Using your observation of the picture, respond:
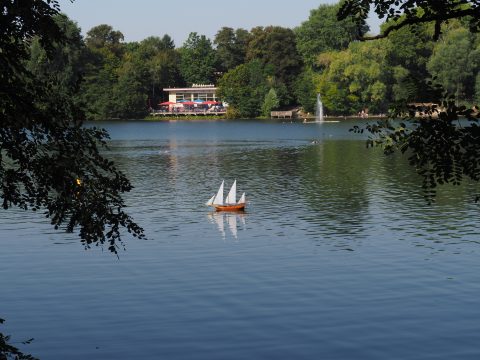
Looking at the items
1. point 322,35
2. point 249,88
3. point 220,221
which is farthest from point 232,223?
point 322,35

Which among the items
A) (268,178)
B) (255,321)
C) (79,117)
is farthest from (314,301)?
(268,178)

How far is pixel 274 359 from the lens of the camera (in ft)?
69.4

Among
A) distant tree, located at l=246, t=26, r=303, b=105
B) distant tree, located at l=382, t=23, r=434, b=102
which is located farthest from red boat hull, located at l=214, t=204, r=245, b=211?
distant tree, located at l=246, t=26, r=303, b=105

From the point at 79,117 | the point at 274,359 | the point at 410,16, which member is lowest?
the point at 274,359

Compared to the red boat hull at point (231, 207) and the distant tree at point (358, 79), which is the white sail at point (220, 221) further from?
the distant tree at point (358, 79)

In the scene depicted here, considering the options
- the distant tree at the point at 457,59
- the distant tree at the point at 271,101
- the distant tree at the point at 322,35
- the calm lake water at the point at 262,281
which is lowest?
the calm lake water at the point at 262,281

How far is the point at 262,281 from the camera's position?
29672 mm

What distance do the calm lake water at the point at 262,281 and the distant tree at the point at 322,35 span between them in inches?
5517

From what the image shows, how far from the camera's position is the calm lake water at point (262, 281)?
22562 millimetres

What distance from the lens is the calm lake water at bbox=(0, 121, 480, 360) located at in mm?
22562

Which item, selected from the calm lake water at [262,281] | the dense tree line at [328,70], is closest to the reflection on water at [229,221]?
the calm lake water at [262,281]

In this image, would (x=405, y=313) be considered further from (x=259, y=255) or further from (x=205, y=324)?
(x=259, y=255)

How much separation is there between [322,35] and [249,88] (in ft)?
69.5

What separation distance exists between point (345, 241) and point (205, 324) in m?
14.6
